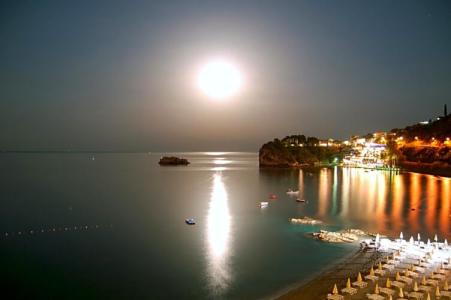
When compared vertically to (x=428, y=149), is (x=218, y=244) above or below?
below

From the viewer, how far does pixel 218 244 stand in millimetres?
34188

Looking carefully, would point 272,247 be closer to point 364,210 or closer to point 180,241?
point 180,241

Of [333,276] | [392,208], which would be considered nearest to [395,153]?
[392,208]

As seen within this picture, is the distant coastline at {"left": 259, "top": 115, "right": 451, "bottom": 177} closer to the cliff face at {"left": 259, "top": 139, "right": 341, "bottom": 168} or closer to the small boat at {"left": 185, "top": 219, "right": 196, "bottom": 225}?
the cliff face at {"left": 259, "top": 139, "right": 341, "bottom": 168}

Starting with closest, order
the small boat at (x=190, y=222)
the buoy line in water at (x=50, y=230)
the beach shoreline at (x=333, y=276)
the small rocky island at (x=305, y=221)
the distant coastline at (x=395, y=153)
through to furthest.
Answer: the beach shoreline at (x=333, y=276), the buoy line in water at (x=50, y=230), the small rocky island at (x=305, y=221), the small boat at (x=190, y=222), the distant coastline at (x=395, y=153)

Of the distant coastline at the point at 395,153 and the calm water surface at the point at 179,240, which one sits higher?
the distant coastline at the point at 395,153

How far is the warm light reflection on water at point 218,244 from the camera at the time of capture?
81.5ft

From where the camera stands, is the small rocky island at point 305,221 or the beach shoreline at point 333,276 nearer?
the beach shoreline at point 333,276

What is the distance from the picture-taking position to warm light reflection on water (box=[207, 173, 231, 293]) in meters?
24.8

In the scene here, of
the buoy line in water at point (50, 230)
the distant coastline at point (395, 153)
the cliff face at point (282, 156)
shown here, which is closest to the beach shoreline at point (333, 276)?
the buoy line in water at point (50, 230)

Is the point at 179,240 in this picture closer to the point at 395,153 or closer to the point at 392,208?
the point at 392,208

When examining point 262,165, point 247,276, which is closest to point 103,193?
point 247,276

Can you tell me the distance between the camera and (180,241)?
1390 inches

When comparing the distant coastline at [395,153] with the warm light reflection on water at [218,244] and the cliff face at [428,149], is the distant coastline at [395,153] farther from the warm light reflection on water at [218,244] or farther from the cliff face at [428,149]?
the warm light reflection on water at [218,244]
